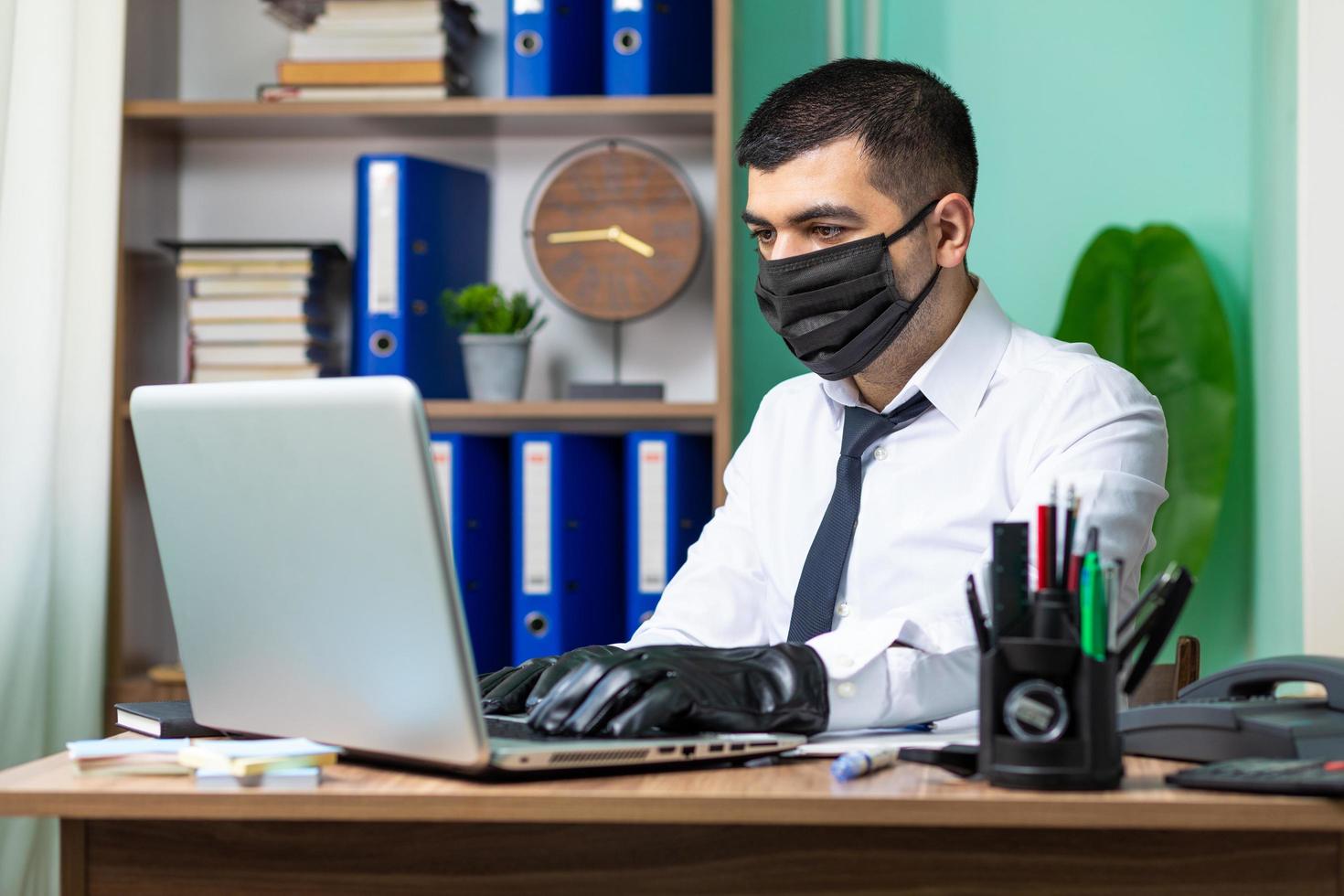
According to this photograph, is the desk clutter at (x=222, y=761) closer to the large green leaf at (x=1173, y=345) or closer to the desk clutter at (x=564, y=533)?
the desk clutter at (x=564, y=533)

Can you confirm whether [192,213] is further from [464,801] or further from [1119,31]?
[464,801]

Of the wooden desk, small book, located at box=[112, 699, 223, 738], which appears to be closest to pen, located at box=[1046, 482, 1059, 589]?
the wooden desk

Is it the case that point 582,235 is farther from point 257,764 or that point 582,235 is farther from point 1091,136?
point 257,764

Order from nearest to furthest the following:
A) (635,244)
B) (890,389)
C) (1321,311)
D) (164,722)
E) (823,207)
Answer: (164,722), (823,207), (890,389), (1321,311), (635,244)

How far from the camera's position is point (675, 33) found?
91.7 inches

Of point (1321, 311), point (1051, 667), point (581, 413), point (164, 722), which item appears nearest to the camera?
point (1051, 667)

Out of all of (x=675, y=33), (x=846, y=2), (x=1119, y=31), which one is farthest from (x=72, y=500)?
(x=1119, y=31)

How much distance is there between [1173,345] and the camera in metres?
2.33

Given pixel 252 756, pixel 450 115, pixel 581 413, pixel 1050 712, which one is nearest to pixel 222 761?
pixel 252 756

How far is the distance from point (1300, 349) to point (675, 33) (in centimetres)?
110

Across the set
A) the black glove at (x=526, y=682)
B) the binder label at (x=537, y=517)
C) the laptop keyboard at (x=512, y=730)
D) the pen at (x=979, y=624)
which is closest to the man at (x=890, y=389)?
the black glove at (x=526, y=682)

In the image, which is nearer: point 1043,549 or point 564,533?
point 1043,549

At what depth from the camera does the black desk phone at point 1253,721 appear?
2.83ft

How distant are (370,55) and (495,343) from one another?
20.2 inches
